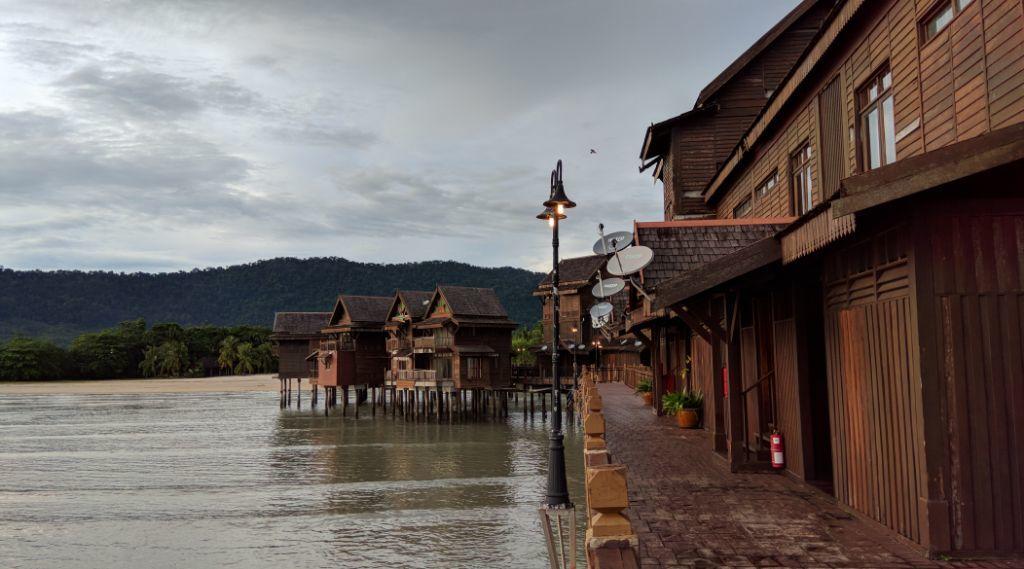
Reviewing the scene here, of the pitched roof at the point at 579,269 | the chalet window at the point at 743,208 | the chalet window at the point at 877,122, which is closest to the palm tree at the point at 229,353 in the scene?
the pitched roof at the point at 579,269

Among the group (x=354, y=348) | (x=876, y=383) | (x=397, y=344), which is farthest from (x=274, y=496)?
(x=354, y=348)

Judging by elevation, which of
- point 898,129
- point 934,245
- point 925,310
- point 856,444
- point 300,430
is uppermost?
point 898,129

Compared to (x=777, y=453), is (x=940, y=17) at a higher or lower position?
higher

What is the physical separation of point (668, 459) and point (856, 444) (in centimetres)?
498

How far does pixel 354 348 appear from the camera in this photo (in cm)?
6206

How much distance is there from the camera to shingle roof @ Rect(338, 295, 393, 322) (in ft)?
203

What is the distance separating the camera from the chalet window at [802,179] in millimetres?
14047

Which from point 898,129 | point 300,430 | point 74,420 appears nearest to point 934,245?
point 898,129

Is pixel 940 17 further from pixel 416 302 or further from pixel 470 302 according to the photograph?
pixel 416 302

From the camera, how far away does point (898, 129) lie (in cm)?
974

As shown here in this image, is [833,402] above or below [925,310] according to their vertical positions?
below

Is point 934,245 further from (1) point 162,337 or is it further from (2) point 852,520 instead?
(1) point 162,337

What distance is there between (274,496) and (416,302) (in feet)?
111

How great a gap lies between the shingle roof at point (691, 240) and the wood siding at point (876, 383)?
4536 mm
